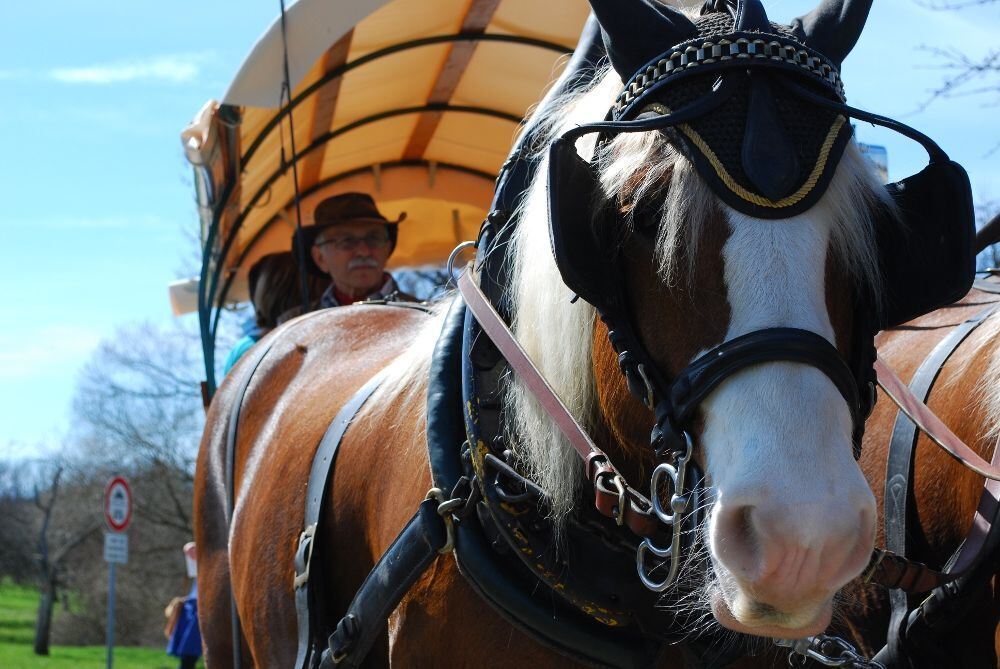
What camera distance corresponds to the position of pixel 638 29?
1.87 metres

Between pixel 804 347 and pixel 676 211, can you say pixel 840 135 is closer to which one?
pixel 676 211

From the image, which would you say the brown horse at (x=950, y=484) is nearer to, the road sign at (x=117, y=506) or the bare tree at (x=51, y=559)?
the road sign at (x=117, y=506)

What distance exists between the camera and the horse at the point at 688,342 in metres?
1.50

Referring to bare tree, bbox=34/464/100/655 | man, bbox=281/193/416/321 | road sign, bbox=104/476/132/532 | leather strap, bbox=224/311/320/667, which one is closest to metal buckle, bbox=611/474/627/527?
leather strap, bbox=224/311/320/667

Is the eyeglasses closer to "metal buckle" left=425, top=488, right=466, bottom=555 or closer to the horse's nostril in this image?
"metal buckle" left=425, top=488, right=466, bottom=555

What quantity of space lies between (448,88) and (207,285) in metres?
1.36

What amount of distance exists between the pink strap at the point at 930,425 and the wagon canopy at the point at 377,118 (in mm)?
1905

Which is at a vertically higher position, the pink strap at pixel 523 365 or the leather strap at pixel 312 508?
the pink strap at pixel 523 365

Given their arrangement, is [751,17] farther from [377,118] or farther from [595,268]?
[377,118]

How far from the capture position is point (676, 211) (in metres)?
1.71

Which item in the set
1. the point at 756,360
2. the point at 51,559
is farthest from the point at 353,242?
the point at 51,559

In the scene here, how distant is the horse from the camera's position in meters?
1.50

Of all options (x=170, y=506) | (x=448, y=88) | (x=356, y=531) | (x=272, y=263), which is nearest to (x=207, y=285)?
(x=272, y=263)

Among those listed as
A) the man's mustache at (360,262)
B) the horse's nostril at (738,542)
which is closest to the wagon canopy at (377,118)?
the man's mustache at (360,262)
